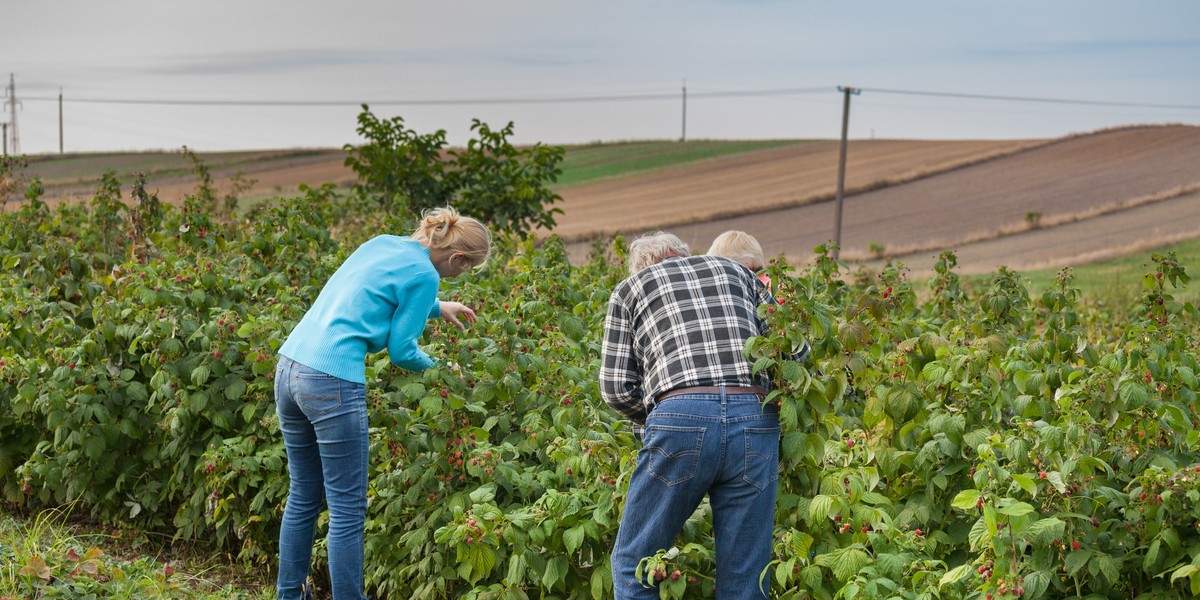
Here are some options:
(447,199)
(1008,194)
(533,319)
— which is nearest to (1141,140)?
(1008,194)

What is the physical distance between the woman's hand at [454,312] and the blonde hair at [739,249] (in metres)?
1.01

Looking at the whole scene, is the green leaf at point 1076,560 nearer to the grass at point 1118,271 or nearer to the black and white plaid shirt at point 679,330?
the black and white plaid shirt at point 679,330

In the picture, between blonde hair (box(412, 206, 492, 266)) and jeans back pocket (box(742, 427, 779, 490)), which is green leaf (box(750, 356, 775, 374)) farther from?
blonde hair (box(412, 206, 492, 266))

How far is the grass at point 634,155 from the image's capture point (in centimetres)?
3984

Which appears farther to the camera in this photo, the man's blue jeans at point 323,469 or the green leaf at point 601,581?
the man's blue jeans at point 323,469

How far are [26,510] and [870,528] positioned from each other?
15.9 feet

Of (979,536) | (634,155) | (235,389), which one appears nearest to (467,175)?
(235,389)

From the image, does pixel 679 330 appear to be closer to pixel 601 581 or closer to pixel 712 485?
pixel 712 485

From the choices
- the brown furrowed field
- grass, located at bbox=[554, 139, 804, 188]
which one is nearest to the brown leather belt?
the brown furrowed field

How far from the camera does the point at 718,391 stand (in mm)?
3311

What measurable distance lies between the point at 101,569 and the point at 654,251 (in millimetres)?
2911

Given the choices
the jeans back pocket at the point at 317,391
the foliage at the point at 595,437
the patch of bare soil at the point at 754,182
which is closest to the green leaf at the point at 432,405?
the foliage at the point at 595,437

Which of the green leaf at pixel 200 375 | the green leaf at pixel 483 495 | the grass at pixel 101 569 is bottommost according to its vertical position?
the grass at pixel 101 569

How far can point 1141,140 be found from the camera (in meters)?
36.4
